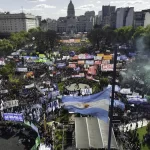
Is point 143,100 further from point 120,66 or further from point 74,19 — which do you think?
point 74,19

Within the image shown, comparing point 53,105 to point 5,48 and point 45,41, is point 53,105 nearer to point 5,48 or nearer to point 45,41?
point 5,48

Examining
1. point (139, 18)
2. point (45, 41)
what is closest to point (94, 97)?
point (45, 41)

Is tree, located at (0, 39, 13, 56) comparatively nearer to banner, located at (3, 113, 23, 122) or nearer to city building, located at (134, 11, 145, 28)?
banner, located at (3, 113, 23, 122)

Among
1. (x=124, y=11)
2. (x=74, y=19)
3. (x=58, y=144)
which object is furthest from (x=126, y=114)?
(x=74, y=19)

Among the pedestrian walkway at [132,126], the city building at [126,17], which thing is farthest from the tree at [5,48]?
the city building at [126,17]

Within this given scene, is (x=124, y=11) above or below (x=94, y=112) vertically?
above

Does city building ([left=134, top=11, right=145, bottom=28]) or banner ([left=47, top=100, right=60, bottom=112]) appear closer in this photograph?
banner ([left=47, top=100, right=60, bottom=112])

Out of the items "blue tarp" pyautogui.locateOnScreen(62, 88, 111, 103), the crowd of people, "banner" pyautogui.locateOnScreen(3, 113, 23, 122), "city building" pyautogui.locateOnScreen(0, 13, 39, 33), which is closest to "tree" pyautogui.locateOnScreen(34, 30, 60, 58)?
the crowd of people
